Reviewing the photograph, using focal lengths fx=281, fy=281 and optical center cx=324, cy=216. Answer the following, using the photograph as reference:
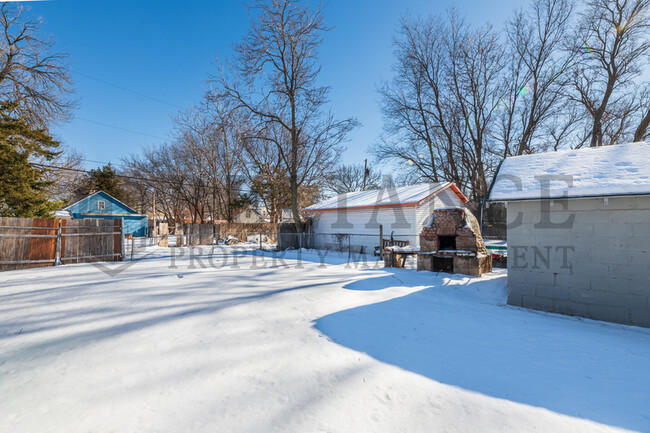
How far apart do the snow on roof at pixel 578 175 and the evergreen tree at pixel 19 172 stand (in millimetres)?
16594

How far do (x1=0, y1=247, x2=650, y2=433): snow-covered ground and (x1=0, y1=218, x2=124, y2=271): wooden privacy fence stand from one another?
5.47 meters

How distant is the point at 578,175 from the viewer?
5.96 meters

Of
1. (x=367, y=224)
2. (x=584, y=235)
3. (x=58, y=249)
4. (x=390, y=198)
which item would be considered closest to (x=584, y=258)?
(x=584, y=235)

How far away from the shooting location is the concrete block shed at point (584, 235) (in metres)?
5.02

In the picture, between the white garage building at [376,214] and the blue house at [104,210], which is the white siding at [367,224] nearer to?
the white garage building at [376,214]

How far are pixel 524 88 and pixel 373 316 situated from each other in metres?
23.7

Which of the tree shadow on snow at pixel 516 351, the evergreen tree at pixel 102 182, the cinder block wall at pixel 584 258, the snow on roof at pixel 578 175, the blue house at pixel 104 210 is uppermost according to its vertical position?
the evergreen tree at pixel 102 182

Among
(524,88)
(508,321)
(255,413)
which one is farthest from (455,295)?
(524,88)

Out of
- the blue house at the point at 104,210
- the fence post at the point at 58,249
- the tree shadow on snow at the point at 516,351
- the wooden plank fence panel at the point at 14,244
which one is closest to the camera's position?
the tree shadow on snow at the point at 516,351

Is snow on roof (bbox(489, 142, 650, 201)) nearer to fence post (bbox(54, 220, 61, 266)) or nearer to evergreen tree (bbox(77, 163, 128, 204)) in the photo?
fence post (bbox(54, 220, 61, 266))

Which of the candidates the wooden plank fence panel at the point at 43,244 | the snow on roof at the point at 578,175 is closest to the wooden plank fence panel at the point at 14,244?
the wooden plank fence panel at the point at 43,244

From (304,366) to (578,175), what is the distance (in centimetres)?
682

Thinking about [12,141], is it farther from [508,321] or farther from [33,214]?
[508,321]

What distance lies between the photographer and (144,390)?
2385 millimetres
